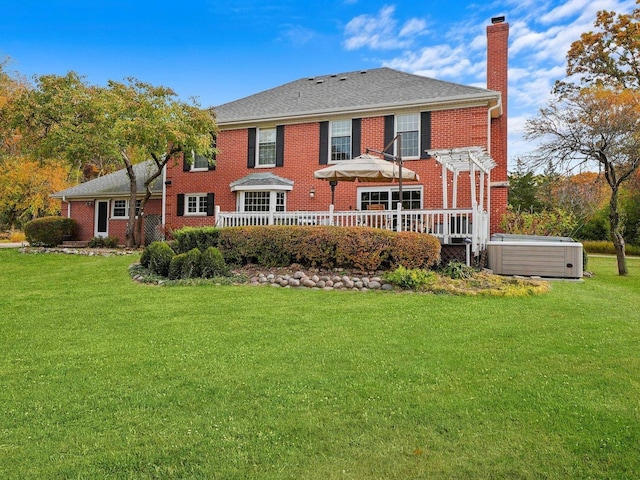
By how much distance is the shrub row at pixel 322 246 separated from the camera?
880 cm

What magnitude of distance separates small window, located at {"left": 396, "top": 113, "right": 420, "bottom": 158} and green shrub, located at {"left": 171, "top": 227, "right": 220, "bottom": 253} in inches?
277

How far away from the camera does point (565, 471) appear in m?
2.38

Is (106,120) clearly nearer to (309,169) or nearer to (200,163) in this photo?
(200,163)

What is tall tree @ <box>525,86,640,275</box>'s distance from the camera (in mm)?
12312

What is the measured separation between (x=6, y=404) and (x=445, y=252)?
8798mm

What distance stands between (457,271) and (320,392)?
6083 millimetres

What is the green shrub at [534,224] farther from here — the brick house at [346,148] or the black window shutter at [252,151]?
the black window shutter at [252,151]

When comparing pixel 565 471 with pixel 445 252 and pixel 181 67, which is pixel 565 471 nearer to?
pixel 445 252

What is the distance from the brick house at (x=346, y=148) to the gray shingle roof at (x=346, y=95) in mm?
43

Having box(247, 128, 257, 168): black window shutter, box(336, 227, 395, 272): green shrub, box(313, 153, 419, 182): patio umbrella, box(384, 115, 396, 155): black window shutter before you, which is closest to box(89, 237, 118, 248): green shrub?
box(247, 128, 257, 168): black window shutter

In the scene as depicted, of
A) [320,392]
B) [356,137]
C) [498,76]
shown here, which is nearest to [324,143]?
[356,137]

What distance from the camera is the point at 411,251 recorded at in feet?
28.8

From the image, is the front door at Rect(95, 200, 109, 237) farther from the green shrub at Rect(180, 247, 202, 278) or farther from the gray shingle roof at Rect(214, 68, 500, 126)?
the green shrub at Rect(180, 247, 202, 278)

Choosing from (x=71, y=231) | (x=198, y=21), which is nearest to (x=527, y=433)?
(x=198, y=21)
